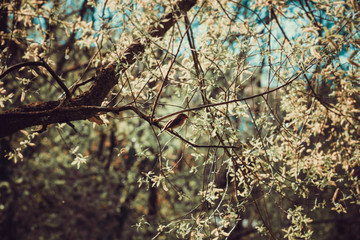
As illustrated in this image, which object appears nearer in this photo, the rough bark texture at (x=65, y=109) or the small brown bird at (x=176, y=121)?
the small brown bird at (x=176, y=121)

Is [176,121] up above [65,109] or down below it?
below

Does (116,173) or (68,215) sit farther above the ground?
(116,173)

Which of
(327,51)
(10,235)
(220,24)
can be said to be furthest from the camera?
(10,235)

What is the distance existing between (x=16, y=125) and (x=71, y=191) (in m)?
5.37

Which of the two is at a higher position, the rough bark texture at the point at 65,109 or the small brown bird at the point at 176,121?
the rough bark texture at the point at 65,109

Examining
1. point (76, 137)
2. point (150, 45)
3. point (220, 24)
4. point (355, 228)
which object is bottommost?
point (355, 228)

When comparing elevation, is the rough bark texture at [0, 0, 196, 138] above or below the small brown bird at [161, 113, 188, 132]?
above

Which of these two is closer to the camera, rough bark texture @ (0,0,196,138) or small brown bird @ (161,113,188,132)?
small brown bird @ (161,113,188,132)

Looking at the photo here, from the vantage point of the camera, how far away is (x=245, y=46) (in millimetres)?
2070

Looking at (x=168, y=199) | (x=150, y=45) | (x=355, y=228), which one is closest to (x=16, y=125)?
(x=150, y=45)

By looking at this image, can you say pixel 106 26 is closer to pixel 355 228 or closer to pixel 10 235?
pixel 10 235

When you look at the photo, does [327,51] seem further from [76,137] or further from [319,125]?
[76,137]

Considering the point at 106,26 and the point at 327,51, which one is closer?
the point at 327,51

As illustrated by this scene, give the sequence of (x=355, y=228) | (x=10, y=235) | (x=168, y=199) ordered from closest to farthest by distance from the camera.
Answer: (x=10, y=235) → (x=168, y=199) → (x=355, y=228)
